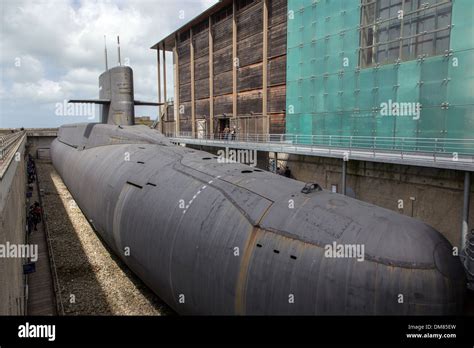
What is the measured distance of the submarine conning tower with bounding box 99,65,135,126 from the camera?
79.2ft

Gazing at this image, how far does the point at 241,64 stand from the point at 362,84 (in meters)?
16.4

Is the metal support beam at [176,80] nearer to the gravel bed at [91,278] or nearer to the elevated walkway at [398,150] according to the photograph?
the elevated walkway at [398,150]

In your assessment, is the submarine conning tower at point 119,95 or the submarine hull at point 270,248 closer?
the submarine hull at point 270,248

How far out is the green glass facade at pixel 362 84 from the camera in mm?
17094

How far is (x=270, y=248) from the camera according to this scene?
7.10 meters

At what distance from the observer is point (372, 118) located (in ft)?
72.3

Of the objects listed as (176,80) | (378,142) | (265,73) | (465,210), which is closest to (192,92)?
(176,80)

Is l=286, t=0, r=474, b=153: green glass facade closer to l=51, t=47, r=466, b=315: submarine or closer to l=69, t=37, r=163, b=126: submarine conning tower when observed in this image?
l=51, t=47, r=466, b=315: submarine

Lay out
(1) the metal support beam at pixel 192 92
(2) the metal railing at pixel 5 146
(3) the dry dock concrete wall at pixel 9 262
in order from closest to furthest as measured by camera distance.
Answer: (3) the dry dock concrete wall at pixel 9 262 → (2) the metal railing at pixel 5 146 → (1) the metal support beam at pixel 192 92

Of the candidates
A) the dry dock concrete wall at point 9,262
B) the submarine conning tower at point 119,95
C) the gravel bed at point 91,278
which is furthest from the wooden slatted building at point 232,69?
the dry dock concrete wall at point 9,262

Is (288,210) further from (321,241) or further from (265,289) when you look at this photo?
(265,289)

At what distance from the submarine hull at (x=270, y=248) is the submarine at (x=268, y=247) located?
0.8 inches

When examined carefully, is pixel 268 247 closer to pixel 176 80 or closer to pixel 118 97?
pixel 118 97

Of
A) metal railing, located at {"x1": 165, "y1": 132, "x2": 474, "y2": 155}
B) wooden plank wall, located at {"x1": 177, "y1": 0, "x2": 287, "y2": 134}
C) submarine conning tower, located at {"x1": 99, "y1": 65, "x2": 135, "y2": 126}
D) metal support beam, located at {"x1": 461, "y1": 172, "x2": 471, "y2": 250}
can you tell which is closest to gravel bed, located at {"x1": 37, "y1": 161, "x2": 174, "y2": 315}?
submarine conning tower, located at {"x1": 99, "y1": 65, "x2": 135, "y2": 126}
